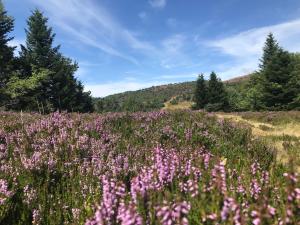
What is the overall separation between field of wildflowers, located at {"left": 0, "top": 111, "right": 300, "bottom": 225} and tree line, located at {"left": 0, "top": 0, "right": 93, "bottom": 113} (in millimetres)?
28610

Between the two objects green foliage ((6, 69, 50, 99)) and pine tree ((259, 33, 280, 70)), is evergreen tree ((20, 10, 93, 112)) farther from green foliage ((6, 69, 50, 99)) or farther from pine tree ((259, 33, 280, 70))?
pine tree ((259, 33, 280, 70))

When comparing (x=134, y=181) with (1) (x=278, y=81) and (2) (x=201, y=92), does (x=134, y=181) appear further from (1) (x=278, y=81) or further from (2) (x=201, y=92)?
(2) (x=201, y=92)

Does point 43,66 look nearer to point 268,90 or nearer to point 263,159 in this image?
point 268,90

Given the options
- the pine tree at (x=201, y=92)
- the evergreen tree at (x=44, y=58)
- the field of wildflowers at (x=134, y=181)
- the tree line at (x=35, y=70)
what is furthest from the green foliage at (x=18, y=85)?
the pine tree at (x=201, y=92)

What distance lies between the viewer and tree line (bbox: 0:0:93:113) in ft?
115

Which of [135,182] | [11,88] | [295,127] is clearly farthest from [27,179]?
[11,88]

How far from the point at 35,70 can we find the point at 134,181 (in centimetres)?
3609

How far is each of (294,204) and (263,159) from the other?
481 centimetres

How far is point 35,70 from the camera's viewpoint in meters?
36.8

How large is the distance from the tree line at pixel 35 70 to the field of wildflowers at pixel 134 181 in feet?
93.9

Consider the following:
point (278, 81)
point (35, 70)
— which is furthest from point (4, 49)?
point (278, 81)

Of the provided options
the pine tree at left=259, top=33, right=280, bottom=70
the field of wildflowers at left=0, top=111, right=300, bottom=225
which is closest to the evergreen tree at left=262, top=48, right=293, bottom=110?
the pine tree at left=259, top=33, right=280, bottom=70

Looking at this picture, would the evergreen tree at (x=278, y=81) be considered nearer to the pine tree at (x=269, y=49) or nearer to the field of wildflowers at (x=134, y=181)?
the pine tree at (x=269, y=49)

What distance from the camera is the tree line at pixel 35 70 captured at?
3491cm
